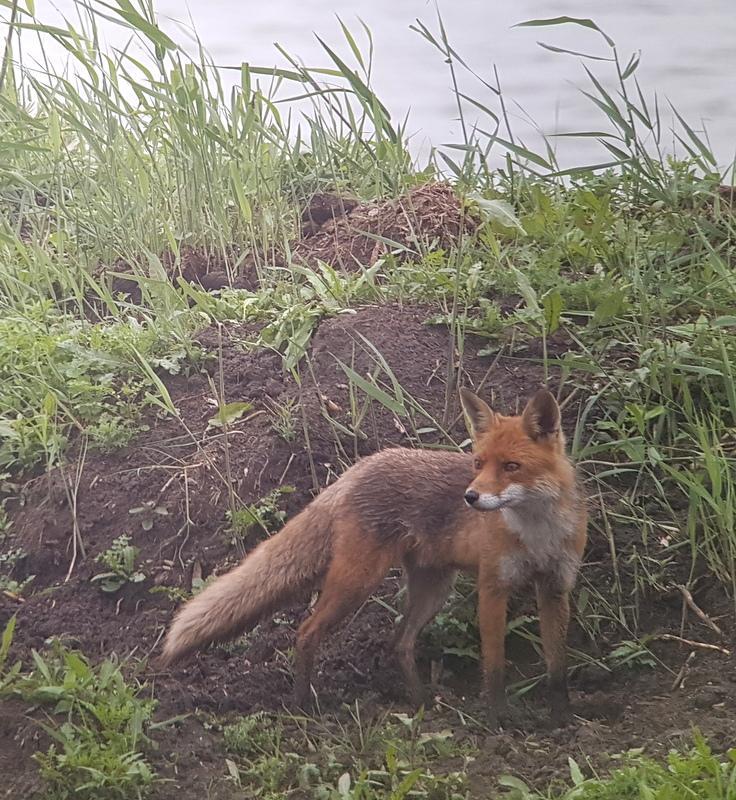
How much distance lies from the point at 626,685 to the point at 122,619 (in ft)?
4.37

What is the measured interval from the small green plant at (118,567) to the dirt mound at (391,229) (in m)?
1.50

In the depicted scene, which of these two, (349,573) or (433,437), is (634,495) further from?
(349,573)

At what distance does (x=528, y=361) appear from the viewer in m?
3.21

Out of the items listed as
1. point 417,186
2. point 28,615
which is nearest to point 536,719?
point 28,615

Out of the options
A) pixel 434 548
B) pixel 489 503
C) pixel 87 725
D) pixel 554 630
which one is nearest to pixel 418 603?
pixel 434 548

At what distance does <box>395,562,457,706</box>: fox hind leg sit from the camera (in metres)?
2.54

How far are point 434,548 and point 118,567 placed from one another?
2.90ft

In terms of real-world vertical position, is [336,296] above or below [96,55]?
below

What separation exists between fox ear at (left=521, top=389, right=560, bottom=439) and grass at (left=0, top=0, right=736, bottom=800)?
0.37 meters

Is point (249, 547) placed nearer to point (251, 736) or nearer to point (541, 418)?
point (251, 736)

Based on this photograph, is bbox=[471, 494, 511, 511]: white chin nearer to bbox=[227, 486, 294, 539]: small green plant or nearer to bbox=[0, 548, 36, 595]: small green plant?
bbox=[227, 486, 294, 539]: small green plant

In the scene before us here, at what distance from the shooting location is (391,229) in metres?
3.95

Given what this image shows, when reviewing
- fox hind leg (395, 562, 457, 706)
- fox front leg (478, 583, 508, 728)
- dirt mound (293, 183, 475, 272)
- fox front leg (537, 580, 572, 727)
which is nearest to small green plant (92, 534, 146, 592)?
fox hind leg (395, 562, 457, 706)

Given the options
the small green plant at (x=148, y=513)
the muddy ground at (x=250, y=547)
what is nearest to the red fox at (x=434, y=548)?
the muddy ground at (x=250, y=547)
